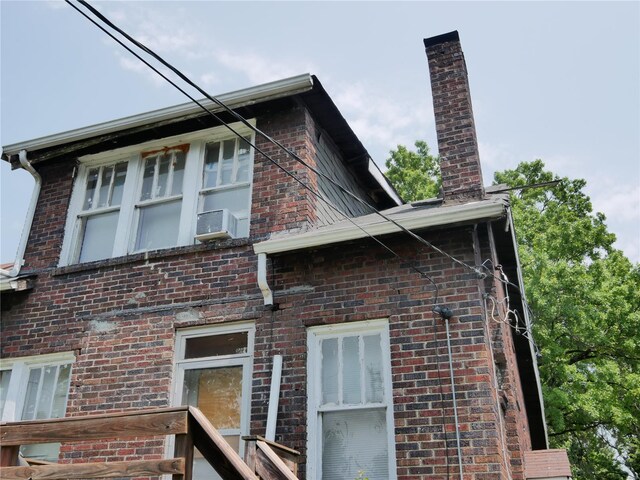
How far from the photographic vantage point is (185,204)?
7.66 metres

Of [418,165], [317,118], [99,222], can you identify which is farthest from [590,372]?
[99,222]

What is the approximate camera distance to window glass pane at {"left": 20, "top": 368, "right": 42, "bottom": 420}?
721 centimetres

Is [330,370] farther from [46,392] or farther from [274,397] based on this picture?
[46,392]

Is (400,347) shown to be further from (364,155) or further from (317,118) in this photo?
(364,155)

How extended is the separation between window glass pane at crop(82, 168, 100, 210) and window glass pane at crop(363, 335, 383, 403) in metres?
4.52

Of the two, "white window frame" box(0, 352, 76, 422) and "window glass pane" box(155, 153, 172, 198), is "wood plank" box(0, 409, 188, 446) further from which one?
"window glass pane" box(155, 153, 172, 198)

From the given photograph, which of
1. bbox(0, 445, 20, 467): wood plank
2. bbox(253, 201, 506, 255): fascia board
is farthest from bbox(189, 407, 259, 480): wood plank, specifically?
bbox(253, 201, 506, 255): fascia board

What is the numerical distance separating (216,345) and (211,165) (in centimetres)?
249

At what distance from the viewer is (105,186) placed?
8375mm

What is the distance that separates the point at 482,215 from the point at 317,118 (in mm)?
3223

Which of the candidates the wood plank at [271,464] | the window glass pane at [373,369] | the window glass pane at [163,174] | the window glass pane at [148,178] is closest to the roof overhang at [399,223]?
the window glass pane at [373,369]

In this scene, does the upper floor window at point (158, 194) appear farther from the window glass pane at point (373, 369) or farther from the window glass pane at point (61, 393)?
the window glass pane at point (373, 369)

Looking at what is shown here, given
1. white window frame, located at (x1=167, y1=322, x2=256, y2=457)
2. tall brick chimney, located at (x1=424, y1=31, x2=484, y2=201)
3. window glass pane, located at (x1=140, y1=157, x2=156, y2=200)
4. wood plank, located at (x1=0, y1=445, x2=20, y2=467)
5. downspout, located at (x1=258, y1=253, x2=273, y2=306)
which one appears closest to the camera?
wood plank, located at (x1=0, y1=445, x2=20, y2=467)

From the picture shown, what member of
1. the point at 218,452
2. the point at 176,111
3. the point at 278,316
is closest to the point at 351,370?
the point at 278,316
